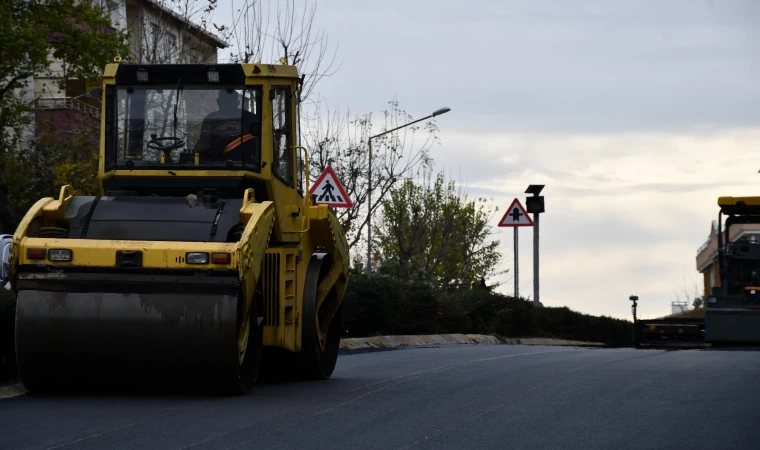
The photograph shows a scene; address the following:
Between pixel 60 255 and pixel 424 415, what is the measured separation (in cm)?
330

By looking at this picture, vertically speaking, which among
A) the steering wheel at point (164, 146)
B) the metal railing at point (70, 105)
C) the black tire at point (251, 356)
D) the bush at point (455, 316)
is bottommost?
the black tire at point (251, 356)

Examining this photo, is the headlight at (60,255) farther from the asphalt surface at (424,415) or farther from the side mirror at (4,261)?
the side mirror at (4,261)

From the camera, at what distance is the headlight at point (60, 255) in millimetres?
10320

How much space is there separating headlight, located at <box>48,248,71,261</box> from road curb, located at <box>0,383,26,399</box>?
1.51m

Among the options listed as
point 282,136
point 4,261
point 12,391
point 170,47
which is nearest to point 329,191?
point 4,261

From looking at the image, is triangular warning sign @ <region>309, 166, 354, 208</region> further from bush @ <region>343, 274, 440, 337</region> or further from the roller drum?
the roller drum

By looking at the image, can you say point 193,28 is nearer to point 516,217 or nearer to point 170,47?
point 170,47

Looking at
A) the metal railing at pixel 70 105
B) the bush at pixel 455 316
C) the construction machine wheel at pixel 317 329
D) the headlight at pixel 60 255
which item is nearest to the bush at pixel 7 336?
the headlight at pixel 60 255

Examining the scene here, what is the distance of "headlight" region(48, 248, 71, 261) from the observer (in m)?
10.3

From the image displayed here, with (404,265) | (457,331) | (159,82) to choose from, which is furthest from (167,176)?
(404,265)

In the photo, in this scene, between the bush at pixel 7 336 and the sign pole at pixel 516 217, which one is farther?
the sign pole at pixel 516 217

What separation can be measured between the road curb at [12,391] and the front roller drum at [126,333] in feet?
2.44

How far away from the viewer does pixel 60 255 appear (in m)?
10.3

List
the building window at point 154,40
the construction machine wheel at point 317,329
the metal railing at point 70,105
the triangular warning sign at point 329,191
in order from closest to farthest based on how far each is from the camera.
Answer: the construction machine wheel at point 317,329, the triangular warning sign at point 329,191, the building window at point 154,40, the metal railing at point 70,105
